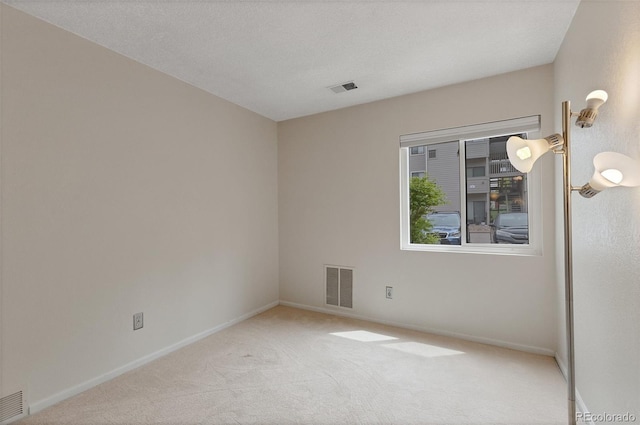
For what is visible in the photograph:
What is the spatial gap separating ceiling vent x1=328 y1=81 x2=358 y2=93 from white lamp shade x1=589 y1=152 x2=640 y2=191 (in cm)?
219

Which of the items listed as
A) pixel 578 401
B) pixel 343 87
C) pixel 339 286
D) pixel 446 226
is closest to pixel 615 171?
pixel 578 401

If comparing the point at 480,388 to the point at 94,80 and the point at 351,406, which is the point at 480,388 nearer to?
the point at 351,406

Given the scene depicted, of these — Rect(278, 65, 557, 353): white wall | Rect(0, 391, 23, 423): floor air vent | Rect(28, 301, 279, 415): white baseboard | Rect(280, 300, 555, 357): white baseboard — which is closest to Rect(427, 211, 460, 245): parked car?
Rect(278, 65, 557, 353): white wall

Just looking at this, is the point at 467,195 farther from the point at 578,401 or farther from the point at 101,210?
the point at 101,210

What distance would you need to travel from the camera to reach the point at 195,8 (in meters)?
1.89

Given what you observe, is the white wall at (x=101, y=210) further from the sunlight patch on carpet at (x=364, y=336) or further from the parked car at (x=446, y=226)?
the parked car at (x=446, y=226)

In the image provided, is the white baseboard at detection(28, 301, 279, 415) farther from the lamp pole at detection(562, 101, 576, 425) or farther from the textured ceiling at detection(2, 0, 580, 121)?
the lamp pole at detection(562, 101, 576, 425)

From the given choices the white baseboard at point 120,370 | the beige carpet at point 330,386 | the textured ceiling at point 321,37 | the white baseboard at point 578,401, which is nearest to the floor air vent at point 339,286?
the beige carpet at point 330,386

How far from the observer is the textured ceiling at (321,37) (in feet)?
6.19

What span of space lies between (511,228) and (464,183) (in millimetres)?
592

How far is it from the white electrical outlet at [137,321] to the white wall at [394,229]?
6.10 ft

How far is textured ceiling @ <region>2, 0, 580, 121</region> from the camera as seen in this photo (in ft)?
6.19

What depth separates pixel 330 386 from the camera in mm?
2178

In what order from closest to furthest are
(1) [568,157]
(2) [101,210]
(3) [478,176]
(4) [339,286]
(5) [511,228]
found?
1. (1) [568,157]
2. (2) [101,210]
3. (5) [511,228]
4. (3) [478,176]
5. (4) [339,286]
